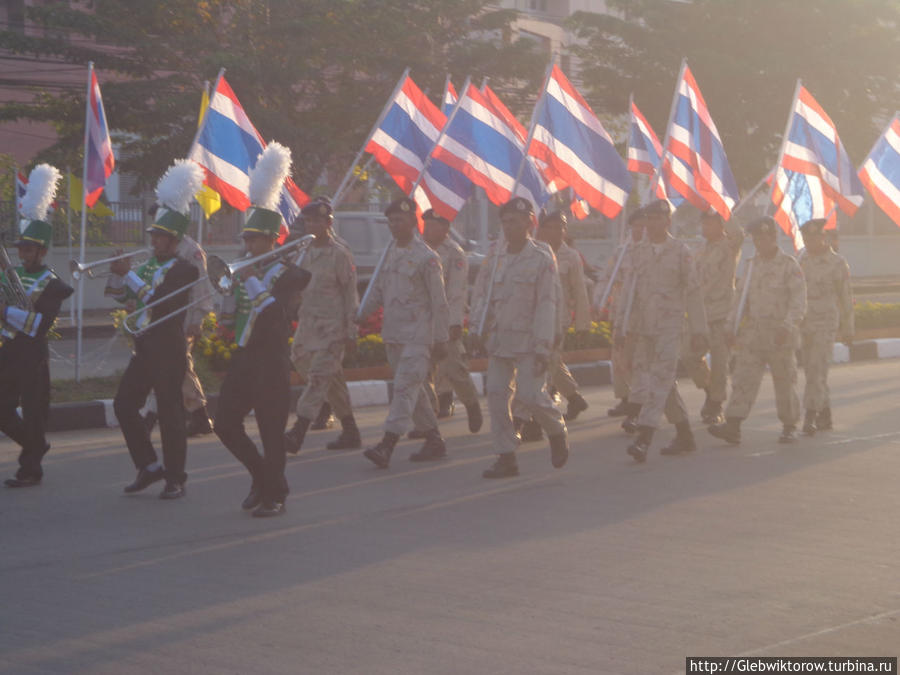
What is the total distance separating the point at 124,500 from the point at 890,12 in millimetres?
32533

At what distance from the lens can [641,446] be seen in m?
9.28

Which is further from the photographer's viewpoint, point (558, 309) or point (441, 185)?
point (441, 185)

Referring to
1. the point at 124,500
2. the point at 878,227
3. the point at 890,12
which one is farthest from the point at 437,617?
the point at 878,227

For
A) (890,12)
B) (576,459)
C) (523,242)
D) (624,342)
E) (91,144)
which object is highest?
(890,12)

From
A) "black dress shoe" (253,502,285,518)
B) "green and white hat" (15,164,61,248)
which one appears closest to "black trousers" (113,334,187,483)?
"black dress shoe" (253,502,285,518)

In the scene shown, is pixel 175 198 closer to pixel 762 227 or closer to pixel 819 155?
pixel 762 227

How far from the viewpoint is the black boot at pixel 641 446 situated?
9.23 meters

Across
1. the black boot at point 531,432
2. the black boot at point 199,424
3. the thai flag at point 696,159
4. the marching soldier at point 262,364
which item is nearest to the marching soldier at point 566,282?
the black boot at point 531,432

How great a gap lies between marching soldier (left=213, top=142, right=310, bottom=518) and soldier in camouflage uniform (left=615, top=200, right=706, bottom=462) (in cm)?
293

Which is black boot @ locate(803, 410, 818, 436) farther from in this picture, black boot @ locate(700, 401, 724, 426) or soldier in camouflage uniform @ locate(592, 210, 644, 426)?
soldier in camouflage uniform @ locate(592, 210, 644, 426)

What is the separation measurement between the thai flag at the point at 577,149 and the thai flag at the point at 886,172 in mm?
2832

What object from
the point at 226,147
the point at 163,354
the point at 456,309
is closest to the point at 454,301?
the point at 456,309

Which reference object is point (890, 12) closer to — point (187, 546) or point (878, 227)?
point (878, 227)

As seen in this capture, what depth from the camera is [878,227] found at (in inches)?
1823
